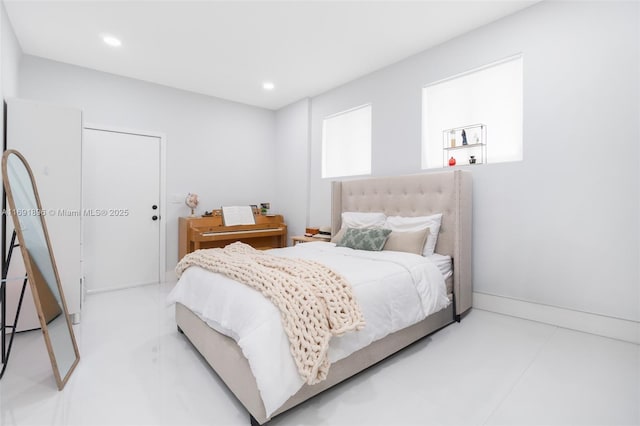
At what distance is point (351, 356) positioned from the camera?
72.1 inches

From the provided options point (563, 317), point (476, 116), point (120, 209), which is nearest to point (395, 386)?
point (563, 317)

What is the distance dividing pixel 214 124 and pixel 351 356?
411 centimetres

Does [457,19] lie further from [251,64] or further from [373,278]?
[373,278]

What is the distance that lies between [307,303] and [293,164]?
3.82 m

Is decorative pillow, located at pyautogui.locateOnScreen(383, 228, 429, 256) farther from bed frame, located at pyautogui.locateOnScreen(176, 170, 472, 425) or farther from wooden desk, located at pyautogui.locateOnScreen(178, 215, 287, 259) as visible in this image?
wooden desk, located at pyautogui.locateOnScreen(178, 215, 287, 259)

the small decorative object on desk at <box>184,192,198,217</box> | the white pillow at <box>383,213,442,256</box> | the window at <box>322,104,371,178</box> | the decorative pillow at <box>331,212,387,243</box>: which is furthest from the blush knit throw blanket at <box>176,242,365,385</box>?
the small decorative object on desk at <box>184,192,198,217</box>

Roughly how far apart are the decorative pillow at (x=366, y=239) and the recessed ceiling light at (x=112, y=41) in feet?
10.0

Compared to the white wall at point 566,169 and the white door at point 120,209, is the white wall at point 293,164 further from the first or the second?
the white wall at point 566,169

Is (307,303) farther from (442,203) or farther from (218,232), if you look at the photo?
(218,232)

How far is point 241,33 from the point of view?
3062mm

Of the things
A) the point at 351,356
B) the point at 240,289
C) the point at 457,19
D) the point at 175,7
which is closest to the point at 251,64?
the point at 175,7

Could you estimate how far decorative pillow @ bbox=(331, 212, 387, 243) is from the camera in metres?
3.44

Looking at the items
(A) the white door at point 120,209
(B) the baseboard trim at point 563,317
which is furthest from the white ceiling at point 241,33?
(B) the baseboard trim at point 563,317

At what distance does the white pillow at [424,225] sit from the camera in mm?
2930
